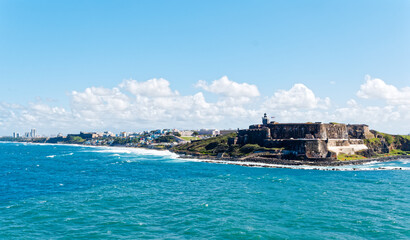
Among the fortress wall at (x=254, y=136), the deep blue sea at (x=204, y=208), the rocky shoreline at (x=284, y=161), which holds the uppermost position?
the fortress wall at (x=254, y=136)

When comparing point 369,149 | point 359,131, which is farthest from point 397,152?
point 359,131

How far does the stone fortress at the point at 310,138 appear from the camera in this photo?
10125cm

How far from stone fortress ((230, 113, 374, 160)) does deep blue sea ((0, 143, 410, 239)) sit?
1438 inches

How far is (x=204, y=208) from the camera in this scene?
133 ft

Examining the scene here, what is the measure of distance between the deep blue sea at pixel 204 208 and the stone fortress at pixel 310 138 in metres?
36.5

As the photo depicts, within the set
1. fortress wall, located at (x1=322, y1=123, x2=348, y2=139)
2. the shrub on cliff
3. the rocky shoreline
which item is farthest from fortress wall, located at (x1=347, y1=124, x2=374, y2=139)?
the shrub on cliff

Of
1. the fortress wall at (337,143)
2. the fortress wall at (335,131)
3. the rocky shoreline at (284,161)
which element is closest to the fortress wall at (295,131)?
the fortress wall at (335,131)

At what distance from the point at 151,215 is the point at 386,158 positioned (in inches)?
4146

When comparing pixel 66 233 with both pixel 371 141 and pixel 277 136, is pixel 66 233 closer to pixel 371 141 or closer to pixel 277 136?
pixel 277 136

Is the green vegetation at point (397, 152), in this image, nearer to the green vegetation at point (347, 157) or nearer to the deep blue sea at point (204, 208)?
the green vegetation at point (347, 157)

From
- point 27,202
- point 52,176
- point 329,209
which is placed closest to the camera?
point 329,209

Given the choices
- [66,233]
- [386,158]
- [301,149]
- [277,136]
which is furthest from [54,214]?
[386,158]

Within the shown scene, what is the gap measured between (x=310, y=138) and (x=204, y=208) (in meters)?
85.1

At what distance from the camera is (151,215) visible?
37125 mm
